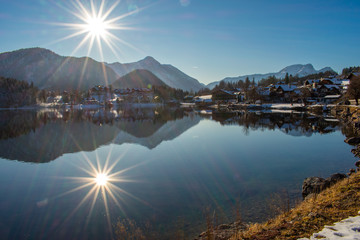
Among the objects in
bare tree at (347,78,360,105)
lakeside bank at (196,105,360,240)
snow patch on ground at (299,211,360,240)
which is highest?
bare tree at (347,78,360,105)

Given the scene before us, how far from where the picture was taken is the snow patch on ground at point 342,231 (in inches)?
169

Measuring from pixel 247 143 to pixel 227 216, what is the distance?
14.8 metres

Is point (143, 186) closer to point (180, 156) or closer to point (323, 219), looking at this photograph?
point (180, 156)

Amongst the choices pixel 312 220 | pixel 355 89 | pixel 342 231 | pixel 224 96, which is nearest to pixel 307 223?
pixel 312 220

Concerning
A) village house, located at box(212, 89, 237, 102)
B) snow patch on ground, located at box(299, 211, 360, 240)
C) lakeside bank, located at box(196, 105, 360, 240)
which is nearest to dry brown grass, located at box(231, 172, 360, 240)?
lakeside bank, located at box(196, 105, 360, 240)

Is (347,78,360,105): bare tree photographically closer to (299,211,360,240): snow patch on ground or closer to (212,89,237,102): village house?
(299,211,360,240): snow patch on ground

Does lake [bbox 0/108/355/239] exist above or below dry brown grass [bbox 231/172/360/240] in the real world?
below

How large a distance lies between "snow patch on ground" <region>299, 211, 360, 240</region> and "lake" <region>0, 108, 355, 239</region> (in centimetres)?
251

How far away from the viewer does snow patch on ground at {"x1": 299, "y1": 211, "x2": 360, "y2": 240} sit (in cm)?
430

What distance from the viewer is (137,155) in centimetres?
1834

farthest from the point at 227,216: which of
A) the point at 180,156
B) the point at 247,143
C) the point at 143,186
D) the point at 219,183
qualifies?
the point at 247,143

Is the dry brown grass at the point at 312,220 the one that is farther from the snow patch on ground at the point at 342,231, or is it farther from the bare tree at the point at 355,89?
the bare tree at the point at 355,89

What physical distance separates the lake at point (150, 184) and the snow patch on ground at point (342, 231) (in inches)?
98.8

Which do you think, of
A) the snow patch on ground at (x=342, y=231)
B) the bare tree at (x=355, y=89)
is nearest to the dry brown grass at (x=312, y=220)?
the snow patch on ground at (x=342, y=231)
